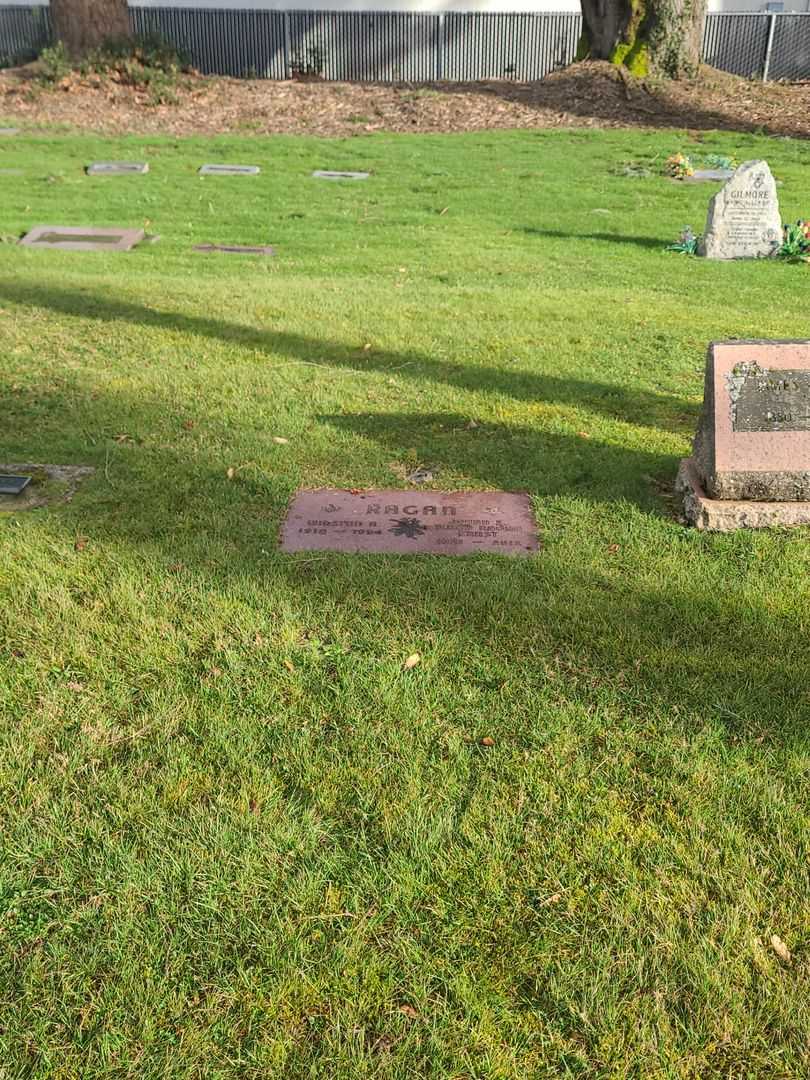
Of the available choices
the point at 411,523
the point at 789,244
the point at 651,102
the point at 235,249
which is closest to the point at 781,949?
the point at 411,523

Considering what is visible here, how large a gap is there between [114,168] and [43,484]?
11840mm

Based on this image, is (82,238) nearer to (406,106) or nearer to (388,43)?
(406,106)

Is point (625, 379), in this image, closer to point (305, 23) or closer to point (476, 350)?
point (476, 350)

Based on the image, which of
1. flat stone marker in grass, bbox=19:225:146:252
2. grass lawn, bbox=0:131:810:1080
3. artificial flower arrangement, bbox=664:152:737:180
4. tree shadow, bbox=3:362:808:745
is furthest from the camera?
artificial flower arrangement, bbox=664:152:737:180

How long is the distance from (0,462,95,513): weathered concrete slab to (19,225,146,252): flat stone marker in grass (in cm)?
630

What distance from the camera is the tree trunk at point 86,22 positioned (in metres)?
19.9

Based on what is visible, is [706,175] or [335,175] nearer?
[335,175]

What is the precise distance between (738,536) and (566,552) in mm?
909

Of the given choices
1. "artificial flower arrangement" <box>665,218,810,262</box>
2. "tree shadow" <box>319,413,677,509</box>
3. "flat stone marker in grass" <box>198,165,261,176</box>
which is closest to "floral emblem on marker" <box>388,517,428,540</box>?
"tree shadow" <box>319,413,677,509</box>

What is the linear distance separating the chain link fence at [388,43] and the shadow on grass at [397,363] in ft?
68.1

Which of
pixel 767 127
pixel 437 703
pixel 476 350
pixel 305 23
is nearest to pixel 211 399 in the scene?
A: pixel 476 350

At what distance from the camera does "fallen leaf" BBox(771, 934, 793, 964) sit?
7.77 feet

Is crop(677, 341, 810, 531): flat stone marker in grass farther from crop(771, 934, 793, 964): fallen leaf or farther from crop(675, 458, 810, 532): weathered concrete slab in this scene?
crop(771, 934, 793, 964): fallen leaf

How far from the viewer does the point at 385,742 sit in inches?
121
